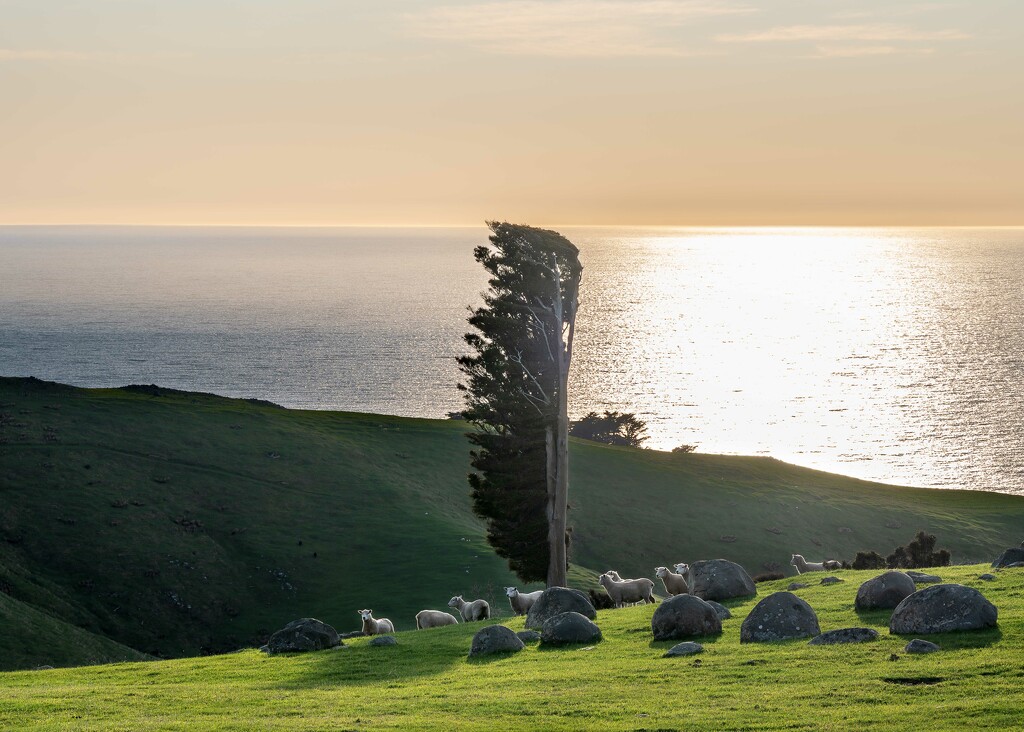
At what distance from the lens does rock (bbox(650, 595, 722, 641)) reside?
27.3m

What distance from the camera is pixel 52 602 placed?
178 feet

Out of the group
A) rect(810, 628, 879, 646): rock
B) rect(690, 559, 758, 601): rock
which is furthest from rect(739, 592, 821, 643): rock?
rect(690, 559, 758, 601): rock

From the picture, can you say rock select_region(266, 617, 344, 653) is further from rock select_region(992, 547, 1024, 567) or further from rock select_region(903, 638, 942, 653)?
rock select_region(992, 547, 1024, 567)

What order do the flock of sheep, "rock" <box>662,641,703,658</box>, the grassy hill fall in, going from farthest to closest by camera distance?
the grassy hill
the flock of sheep
"rock" <box>662,641,703,658</box>

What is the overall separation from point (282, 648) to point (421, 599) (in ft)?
88.9

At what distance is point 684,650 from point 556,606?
6917mm

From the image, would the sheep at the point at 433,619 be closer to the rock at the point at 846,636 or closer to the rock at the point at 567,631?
the rock at the point at 567,631

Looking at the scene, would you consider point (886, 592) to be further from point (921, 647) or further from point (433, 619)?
point (433, 619)

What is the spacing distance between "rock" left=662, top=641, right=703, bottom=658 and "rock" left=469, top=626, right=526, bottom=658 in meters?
4.56

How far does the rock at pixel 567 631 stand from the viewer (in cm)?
2812

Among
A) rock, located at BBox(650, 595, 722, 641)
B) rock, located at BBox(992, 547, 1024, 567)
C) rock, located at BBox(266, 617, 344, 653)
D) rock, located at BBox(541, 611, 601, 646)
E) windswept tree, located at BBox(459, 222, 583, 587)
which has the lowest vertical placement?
rock, located at BBox(266, 617, 344, 653)

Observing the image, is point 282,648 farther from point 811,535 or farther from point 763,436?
point 763,436

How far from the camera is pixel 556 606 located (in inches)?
1236

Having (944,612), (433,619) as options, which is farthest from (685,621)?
(433,619)
